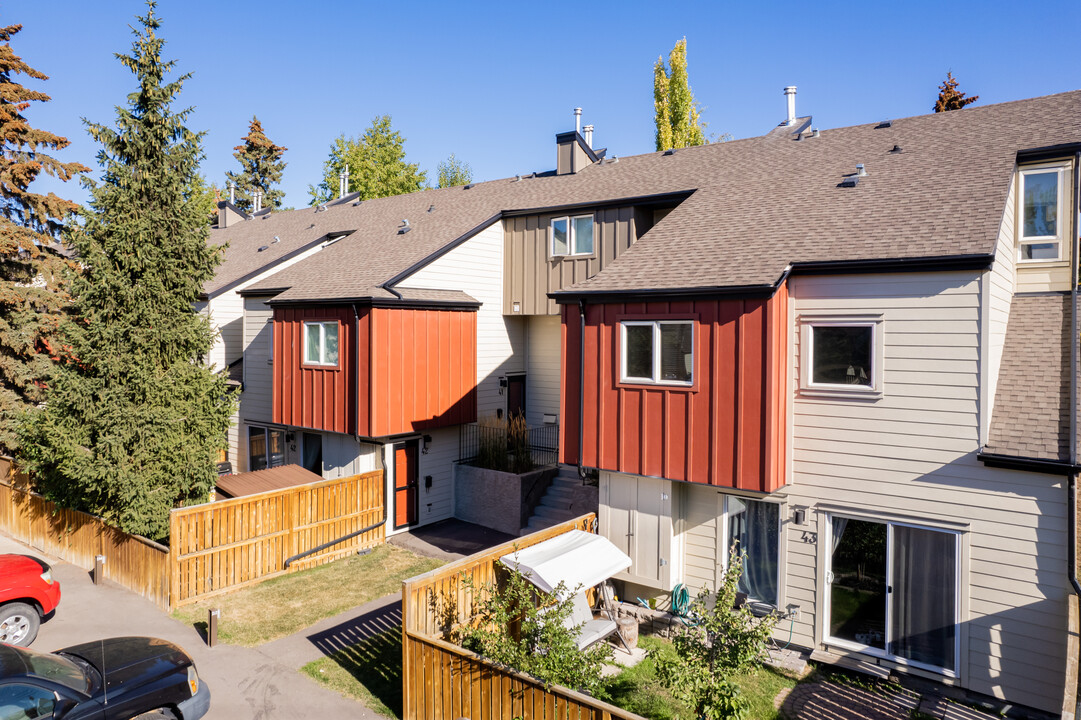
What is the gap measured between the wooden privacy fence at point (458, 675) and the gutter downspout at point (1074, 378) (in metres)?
5.97

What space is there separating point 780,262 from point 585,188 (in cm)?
914

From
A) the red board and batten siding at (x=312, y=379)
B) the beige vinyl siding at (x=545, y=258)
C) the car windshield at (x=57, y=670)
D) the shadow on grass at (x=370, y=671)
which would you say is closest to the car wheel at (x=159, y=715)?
the car windshield at (x=57, y=670)

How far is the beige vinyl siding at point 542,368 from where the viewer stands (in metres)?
18.3

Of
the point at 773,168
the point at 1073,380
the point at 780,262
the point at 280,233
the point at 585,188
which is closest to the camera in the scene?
the point at 1073,380

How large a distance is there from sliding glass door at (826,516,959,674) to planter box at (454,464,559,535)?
7.63m

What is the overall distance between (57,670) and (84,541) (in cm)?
799

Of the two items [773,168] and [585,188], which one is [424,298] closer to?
[585,188]

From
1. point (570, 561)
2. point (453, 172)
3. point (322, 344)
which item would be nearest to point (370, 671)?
point (570, 561)

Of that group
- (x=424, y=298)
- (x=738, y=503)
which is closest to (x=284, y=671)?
(x=738, y=503)

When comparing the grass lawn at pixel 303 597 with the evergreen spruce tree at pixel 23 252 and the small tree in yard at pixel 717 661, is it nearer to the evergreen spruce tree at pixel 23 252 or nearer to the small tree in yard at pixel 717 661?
the small tree in yard at pixel 717 661

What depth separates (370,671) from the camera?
30.2 ft

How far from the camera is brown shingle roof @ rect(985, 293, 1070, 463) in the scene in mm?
8273

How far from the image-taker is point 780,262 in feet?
32.4

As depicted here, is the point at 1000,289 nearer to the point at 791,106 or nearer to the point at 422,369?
the point at 791,106
